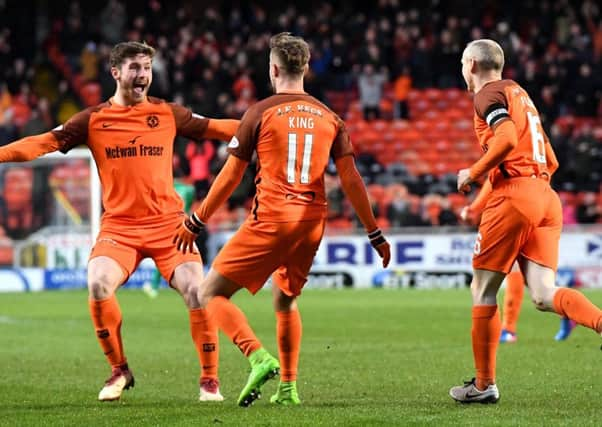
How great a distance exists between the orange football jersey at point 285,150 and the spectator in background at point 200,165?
58.7ft

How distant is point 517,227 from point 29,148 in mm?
3293

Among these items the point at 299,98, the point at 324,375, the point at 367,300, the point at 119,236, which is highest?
the point at 299,98

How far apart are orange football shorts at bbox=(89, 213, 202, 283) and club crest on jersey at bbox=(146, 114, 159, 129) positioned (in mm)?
641

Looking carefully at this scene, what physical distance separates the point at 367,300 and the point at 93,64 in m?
12.5

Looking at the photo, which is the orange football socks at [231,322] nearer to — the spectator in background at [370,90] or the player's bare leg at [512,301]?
the player's bare leg at [512,301]

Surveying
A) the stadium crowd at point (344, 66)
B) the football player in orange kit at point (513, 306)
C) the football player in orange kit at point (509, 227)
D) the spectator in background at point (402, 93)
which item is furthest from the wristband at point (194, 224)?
the spectator in background at point (402, 93)

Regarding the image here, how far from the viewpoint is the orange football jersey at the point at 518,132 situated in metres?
8.15

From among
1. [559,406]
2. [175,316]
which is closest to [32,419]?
[559,406]

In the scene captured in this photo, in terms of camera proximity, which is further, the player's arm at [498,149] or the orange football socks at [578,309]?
the orange football socks at [578,309]

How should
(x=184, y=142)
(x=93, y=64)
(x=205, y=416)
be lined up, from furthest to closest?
(x=93, y=64)
(x=184, y=142)
(x=205, y=416)

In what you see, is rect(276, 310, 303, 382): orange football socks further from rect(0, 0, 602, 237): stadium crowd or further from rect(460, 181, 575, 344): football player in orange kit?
rect(0, 0, 602, 237): stadium crowd

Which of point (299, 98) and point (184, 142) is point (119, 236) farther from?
point (184, 142)

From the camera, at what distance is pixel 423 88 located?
3006 centimetres

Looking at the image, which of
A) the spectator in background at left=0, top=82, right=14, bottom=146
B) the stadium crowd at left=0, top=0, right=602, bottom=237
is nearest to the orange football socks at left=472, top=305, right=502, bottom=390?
the stadium crowd at left=0, top=0, right=602, bottom=237
